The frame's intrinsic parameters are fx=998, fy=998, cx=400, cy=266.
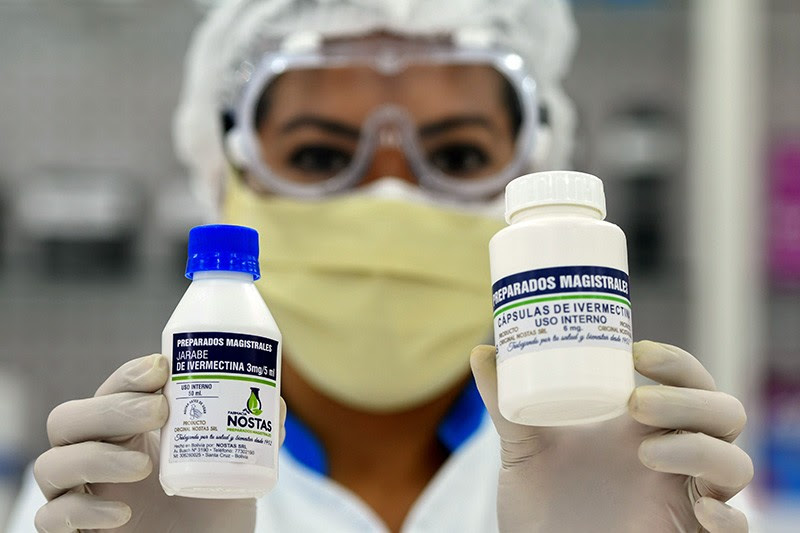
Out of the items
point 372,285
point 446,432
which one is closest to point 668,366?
point 372,285

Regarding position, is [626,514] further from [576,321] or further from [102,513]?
[102,513]

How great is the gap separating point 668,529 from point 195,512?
460 mm

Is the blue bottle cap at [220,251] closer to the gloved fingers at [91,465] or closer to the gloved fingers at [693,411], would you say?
the gloved fingers at [91,465]

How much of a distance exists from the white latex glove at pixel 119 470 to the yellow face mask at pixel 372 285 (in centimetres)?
47

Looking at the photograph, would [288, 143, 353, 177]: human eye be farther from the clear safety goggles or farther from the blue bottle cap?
the blue bottle cap

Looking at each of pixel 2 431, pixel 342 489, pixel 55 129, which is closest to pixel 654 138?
pixel 342 489

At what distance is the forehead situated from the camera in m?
1.51

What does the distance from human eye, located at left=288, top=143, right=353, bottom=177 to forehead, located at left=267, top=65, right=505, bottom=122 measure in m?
0.05

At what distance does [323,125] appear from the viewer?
4.94 feet

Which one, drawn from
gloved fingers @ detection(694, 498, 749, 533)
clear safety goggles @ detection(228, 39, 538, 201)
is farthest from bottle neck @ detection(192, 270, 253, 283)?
clear safety goggles @ detection(228, 39, 538, 201)

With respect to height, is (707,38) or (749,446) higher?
(707,38)

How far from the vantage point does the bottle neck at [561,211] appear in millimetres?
823

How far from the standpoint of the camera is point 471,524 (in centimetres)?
146

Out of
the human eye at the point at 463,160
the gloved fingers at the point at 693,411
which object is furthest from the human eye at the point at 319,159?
the gloved fingers at the point at 693,411
